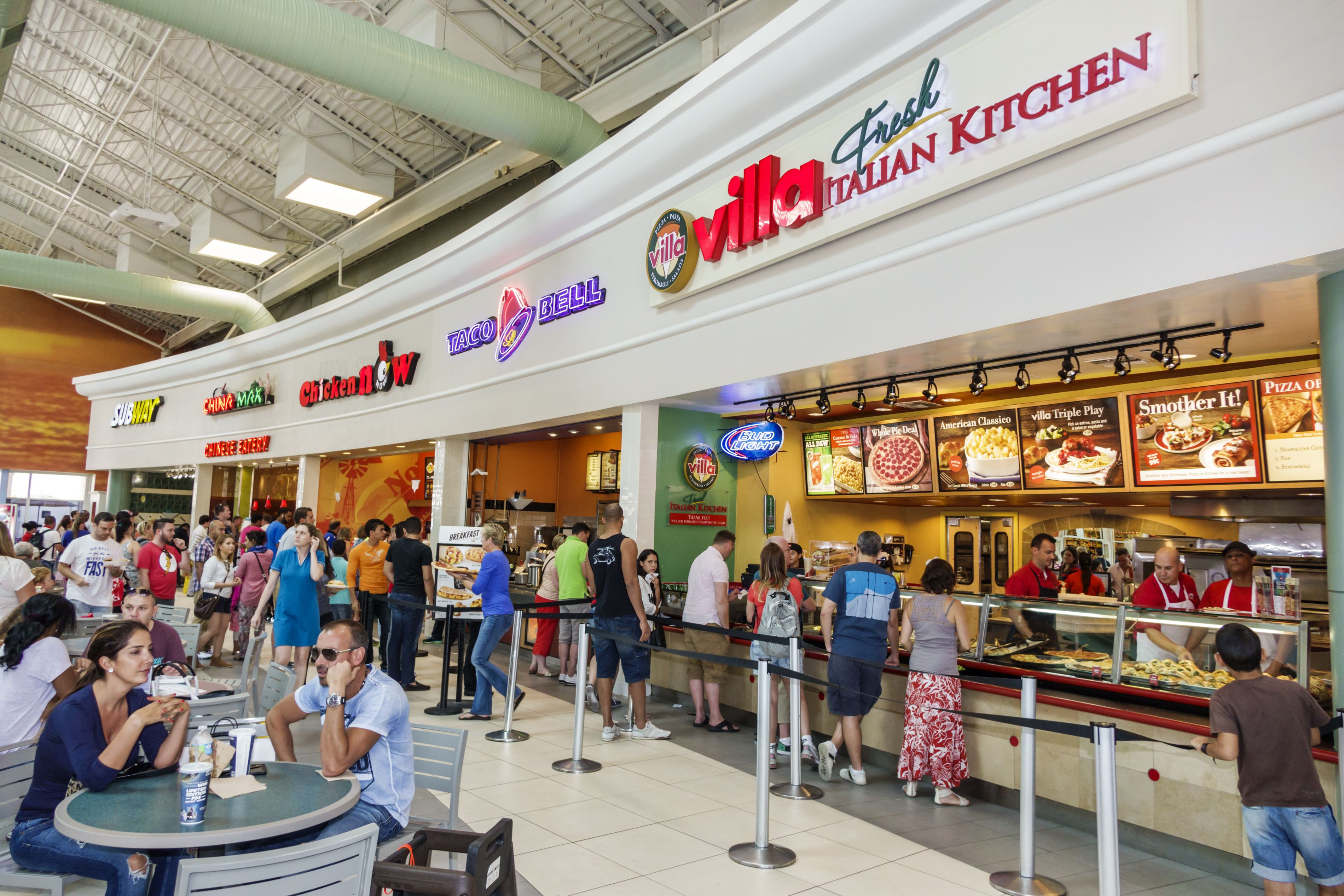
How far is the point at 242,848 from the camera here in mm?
3195

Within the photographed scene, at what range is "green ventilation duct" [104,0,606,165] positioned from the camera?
25.3ft

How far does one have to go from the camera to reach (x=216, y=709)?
14.5 feet

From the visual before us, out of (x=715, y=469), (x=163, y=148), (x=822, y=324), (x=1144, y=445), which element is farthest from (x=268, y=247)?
(x=1144, y=445)

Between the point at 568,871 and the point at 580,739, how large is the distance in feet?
5.98

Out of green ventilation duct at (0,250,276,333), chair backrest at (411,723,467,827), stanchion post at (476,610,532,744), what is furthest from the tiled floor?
green ventilation duct at (0,250,276,333)

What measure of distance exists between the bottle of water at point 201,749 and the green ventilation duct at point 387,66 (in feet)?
22.7

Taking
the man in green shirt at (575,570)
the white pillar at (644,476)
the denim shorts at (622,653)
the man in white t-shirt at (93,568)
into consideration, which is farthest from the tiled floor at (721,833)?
the man in white t-shirt at (93,568)

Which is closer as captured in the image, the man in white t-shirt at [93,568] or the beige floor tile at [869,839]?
the beige floor tile at [869,839]

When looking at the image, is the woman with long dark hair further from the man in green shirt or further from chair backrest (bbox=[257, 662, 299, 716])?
the man in green shirt

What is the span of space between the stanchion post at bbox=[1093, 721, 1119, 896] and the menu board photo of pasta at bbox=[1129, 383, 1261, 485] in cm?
424

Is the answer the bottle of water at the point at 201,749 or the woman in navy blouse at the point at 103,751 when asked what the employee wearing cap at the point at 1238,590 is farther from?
the woman in navy blouse at the point at 103,751

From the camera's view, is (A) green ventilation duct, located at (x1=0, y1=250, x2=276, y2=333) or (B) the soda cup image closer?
(B) the soda cup image

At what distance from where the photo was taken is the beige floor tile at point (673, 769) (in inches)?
232

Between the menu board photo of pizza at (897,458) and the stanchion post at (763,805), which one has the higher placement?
the menu board photo of pizza at (897,458)
